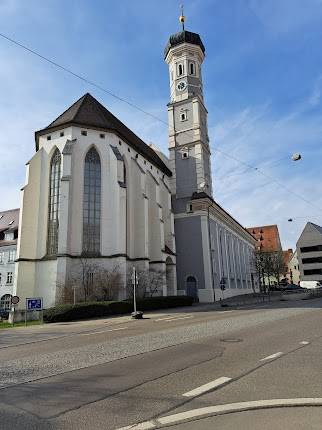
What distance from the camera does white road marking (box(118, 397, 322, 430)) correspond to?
14.3 ft

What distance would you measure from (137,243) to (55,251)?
8387 millimetres

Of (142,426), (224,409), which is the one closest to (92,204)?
(224,409)

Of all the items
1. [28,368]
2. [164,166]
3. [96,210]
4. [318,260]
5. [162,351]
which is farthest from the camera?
[318,260]

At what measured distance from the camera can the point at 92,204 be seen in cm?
3478

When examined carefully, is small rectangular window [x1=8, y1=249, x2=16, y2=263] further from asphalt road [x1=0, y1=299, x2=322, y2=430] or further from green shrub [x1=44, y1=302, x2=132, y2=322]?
asphalt road [x1=0, y1=299, x2=322, y2=430]

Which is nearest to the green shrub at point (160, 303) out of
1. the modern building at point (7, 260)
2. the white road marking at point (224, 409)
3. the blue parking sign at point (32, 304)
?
the blue parking sign at point (32, 304)

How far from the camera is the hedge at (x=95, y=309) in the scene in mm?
24156

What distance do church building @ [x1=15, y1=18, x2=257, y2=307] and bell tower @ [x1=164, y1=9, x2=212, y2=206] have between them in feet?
0.47

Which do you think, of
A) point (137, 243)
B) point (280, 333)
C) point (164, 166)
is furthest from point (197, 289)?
point (280, 333)

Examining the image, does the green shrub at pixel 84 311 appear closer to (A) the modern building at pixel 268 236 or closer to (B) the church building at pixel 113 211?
(B) the church building at pixel 113 211

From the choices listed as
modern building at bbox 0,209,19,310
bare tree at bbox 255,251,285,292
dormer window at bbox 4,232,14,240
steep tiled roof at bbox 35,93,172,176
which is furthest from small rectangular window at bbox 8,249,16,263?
bare tree at bbox 255,251,285,292

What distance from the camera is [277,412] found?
461cm

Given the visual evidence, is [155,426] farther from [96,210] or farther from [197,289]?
[197,289]

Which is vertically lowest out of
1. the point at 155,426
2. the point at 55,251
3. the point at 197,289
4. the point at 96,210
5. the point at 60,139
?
the point at 155,426
